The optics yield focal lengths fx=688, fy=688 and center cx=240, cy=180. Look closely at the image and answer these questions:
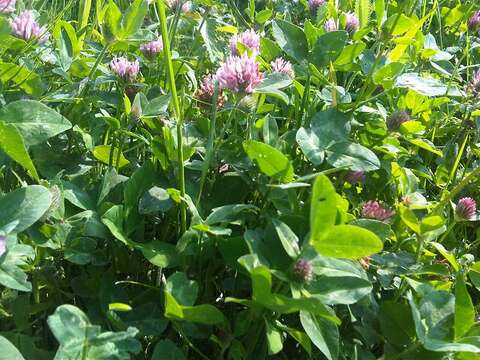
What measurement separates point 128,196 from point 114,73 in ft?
0.96

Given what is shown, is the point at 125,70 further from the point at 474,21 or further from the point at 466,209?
the point at 474,21

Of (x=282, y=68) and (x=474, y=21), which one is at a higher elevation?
(x=282, y=68)

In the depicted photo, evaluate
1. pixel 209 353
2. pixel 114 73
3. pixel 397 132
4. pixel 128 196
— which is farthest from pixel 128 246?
pixel 397 132

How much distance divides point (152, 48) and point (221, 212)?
45 cm

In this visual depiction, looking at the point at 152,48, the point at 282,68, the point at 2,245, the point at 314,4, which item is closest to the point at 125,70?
the point at 152,48

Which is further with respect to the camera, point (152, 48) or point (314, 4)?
point (314, 4)

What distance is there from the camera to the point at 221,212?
33.0 inches

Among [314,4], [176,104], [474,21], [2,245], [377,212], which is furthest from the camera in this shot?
[474,21]

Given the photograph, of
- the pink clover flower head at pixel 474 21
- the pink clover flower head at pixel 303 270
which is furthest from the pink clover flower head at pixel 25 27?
the pink clover flower head at pixel 474 21

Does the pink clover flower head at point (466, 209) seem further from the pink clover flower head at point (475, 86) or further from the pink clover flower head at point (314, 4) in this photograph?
the pink clover flower head at point (314, 4)

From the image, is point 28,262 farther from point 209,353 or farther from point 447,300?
point 447,300

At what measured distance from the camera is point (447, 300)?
0.87 metres

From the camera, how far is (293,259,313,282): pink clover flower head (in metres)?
0.75

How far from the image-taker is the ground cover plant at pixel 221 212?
0.76 m
